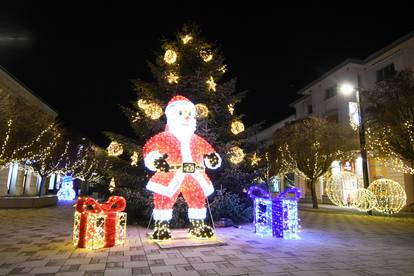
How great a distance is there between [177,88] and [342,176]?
45.9ft

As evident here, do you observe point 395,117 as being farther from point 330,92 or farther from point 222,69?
point 330,92

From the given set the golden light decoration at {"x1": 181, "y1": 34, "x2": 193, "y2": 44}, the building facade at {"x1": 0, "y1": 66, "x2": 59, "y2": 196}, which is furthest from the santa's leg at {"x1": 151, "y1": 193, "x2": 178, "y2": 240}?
the building facade at {"x1": 0, "y1": 66, "x2": 59, "y2": 196}

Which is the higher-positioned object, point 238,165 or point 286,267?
point 238,165

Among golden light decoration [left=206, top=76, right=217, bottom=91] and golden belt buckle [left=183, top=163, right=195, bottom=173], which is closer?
golden belt buckle [left=183, top=163, right=195, bottom=173]

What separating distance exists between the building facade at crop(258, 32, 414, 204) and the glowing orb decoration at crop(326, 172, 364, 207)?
122cm

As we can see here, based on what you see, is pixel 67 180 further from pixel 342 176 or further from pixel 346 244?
pixel 346 244

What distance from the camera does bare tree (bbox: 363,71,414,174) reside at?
14359mm

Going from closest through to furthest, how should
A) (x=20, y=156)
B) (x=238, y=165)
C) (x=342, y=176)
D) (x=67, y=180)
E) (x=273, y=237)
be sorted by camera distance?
(x=273, y=237)
(x=238, y=165)
(x=20, y=156)
(x=342, y=176)
(x=67, y=180)

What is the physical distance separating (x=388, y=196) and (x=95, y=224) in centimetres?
1458

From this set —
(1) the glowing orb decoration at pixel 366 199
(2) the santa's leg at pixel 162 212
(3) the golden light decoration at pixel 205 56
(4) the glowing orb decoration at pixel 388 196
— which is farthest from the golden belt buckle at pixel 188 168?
(4) the glowing orb decoration at pixel 388 196

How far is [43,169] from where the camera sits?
81.8ft

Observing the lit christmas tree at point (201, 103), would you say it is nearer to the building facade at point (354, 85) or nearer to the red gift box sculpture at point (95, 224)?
the red gift box sculpture at point (95, 224)

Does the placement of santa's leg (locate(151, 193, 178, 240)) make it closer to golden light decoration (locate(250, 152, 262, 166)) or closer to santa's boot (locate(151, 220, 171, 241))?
santa's boot (locate(151, 220, 171, 241))

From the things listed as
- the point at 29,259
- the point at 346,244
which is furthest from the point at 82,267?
the point at 346,244
